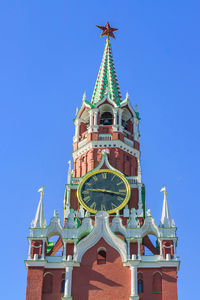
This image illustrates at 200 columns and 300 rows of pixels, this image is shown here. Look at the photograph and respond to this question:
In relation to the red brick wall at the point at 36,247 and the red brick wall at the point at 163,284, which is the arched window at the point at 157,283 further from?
the red brick wall at the point at 36,247

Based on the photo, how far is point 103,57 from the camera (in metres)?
59.0

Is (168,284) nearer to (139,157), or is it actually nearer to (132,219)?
(132,219)

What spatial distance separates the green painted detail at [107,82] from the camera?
5494 cm

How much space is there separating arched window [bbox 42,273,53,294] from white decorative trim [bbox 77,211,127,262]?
180 cm

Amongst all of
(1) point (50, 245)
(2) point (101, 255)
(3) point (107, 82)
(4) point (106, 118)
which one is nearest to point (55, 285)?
(2) point (101, 255)

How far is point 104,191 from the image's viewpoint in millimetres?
48438

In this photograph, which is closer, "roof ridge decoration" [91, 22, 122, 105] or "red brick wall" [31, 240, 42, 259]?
"red brick wall" [31, 240, 42, 259]

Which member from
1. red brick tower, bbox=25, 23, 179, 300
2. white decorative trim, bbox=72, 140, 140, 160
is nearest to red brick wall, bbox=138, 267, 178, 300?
red brick tower, bbox=25, 23, 179, 300

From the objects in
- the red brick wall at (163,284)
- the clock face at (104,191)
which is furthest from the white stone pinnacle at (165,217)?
the red brick wall at (163,284)

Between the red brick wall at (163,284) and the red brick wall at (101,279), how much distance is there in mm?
860

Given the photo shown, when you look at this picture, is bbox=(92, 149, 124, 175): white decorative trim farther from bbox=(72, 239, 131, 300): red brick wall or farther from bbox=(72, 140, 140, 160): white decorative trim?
bbox=(72, 239, 131, 300): red brick wall

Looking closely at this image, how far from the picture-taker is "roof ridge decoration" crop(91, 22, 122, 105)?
180ft

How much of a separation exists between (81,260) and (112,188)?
17.9ft

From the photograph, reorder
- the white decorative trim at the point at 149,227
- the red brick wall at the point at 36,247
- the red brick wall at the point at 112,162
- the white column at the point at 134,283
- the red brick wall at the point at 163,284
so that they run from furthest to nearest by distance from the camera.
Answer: the red brick wall at the point at 112,162 → the white decorative trim at the point at 149,227 → the red brick wall at the point at 36,247 → the red brick wall at the point at 163,284 → the white column at the point at 134,283
